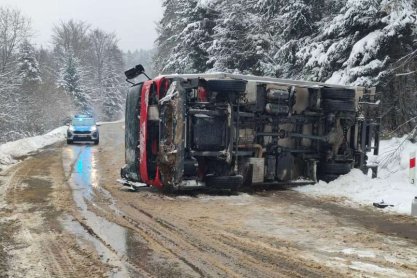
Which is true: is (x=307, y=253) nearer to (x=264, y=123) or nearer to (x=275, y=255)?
(x=275, y=255)

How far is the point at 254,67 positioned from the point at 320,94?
13806 millimetres

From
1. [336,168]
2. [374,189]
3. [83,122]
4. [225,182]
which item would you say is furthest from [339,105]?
[83,122]

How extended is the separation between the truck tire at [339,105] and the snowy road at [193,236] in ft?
7.24

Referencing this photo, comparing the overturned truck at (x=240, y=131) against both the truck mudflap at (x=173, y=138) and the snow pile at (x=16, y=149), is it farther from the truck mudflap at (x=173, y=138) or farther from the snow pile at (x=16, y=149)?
the snow pile at (x=16, y=149)

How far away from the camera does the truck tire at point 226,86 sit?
28.5ft

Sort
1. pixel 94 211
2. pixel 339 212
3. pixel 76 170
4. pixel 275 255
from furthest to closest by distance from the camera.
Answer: pixel 76 170
pixel 339 212
pixel 94 211
pixel 275 255

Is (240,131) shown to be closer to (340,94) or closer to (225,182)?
(225,182)

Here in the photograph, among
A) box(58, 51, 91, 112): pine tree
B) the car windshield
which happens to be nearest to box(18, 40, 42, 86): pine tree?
box(58, 51, 91, 112): pine tree

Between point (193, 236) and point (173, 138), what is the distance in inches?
115

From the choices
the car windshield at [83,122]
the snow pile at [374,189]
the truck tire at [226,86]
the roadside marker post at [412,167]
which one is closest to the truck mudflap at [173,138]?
the truck tire at [226,86]

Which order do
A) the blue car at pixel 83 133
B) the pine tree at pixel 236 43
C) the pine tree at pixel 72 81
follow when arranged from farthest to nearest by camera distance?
the pine tree at pixel 72 81, the blue car at pixel 83 133, the pine tree at pixel 236 43

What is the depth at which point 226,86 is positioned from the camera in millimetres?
8680

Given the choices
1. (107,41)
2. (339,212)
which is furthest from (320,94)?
(107,41)

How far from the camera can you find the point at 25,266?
14.9ft
